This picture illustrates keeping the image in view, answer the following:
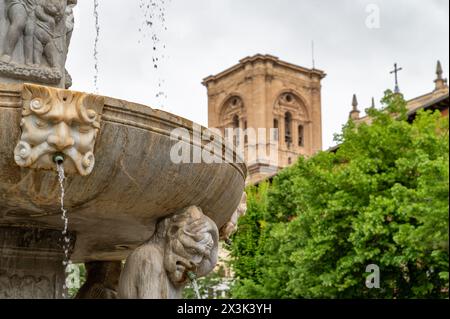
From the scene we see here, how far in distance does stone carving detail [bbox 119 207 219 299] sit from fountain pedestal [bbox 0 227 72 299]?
2.43 feet

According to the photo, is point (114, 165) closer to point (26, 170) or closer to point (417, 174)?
point (26, 170)

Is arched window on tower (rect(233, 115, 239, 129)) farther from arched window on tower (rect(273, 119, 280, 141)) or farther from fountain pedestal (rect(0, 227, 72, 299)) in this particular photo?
fountain pedestal (rect(0, 227, 72, 299))

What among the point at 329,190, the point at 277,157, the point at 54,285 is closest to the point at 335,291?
the point at 329,190

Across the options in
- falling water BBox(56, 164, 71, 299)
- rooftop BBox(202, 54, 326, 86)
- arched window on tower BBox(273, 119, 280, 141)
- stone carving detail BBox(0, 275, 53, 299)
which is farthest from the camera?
arched window on tower BBox(273, 119, 280, 141)

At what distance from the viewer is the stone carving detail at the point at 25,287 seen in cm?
464

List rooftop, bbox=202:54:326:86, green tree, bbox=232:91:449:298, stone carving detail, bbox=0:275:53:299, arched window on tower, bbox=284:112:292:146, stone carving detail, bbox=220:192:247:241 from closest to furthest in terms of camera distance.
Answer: stone carving detail, bbox=0:275:53:299
stone carving detail, bbox=220:192:247:241
green tree, bbox=232:91:449:298
rooftop, bbox=202:54:326:86
arched window on tower, bbox=284:112:292:146

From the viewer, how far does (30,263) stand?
477 cm

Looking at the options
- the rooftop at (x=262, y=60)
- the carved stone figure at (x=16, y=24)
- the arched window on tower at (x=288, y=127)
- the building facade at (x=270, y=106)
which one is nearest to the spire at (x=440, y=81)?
the building facade at (x=270, y=106)

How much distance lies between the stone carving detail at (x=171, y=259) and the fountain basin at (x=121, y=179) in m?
0.12

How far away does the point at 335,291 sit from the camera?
58.2ft

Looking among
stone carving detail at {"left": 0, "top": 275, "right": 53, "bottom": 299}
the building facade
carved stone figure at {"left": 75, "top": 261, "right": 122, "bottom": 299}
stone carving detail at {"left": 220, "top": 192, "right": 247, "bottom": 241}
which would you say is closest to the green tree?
carved stone figure at {"left": 75, "top": 261, "right": 122, "bottom": 299}

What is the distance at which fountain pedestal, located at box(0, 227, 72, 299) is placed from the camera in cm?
466

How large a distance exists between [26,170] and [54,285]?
137cm

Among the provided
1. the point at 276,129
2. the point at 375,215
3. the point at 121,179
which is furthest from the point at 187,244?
the point at 276,129
